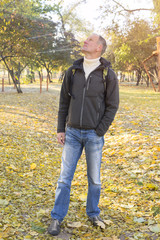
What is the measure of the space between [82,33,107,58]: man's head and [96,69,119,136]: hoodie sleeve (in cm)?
25

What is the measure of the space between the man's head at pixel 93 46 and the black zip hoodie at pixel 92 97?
107mm

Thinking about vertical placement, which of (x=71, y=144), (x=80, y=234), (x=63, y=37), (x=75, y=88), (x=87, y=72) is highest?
(x=63, y=37)

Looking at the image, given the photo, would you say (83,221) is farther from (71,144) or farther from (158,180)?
(158,180)

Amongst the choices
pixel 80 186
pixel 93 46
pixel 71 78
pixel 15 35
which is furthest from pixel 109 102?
pixel 15 35

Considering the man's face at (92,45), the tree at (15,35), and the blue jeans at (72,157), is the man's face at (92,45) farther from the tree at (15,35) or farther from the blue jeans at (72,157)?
the tree at (15,35)

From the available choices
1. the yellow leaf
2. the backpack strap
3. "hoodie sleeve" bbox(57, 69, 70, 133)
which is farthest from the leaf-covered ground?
the backpack strap

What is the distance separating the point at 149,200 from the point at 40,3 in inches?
1631

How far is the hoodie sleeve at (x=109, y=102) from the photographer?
2.72 m

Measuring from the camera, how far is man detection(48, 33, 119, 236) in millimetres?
2697

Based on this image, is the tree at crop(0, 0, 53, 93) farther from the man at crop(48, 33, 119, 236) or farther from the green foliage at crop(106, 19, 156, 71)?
the man at crop(48, 33, 119, 236)

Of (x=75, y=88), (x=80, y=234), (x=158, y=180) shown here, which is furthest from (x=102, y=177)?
(x=75, y=88)

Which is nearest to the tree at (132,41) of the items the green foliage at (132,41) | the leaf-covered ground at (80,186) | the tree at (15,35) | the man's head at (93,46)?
the green foliage at (132,41)

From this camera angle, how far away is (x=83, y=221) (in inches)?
123

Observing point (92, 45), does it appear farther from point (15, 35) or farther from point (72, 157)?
point (15, 35)
